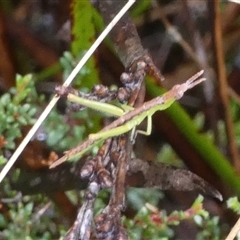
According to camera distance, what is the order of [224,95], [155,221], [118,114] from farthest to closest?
[224,95], [155,221], [118,114]

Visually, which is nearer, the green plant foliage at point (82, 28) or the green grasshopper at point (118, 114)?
the green grasshopper at point (118, 114)

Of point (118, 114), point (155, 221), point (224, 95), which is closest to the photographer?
point (118, 114)

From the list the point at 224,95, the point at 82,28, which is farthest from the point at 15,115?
the point at 224,95

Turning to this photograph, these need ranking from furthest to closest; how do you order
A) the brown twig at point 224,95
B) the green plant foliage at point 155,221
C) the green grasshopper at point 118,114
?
1. the brown twig at point 224,95
2. the green plant foliage at point 155,221
3. the green grasshopper at point 118,114

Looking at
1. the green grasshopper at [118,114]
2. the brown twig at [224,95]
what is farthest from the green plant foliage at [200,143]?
the green grasshopper at [118,114]

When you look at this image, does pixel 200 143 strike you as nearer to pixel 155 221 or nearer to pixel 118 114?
pixel 155 221

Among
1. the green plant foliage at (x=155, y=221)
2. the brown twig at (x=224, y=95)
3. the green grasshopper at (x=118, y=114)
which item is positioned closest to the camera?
the green grasshopper at (x=118, y=114)

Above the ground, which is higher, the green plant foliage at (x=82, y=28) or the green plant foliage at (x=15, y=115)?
the green plant foliage at (x=82, y=28)

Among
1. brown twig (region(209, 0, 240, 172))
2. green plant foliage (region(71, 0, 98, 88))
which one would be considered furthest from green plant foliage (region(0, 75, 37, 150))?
brown twig (region(209, 0, 240, 172))

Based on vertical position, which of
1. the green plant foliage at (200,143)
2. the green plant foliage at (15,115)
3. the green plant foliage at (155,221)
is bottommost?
the green plant foliage at (155,221)

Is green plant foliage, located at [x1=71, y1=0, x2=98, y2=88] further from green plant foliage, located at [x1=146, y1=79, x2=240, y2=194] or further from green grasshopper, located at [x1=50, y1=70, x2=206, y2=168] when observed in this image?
green grasshopper, located at [x1=50, y1=70, x2=206, y2=168]

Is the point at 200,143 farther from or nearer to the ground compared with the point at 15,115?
nearer to the ground

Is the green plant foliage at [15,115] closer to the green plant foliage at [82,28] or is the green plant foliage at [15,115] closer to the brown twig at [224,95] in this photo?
the green plant foliage at [82,28]
